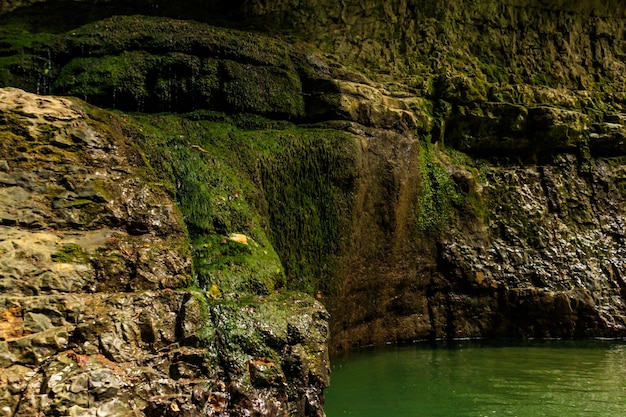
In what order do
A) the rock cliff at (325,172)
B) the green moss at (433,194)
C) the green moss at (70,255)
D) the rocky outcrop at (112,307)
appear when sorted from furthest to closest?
the green moss at (433,194) → the rock cliff at (325,172) → the green moss at (70,255) → the rocky outcrop at (112,307)

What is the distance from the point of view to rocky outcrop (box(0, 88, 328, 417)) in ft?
11.6

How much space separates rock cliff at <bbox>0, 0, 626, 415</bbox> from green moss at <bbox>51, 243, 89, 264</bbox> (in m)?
0.02

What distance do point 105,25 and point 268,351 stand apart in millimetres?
5587

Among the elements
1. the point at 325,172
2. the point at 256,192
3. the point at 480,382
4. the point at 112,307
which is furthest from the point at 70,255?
the point at 480,382

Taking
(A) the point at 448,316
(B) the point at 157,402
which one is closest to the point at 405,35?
(A) the point at 448,316

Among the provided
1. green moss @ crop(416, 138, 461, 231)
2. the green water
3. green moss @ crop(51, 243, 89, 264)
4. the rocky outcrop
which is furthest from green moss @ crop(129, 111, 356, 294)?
green moss @ crop(416, 138, 461, 231)

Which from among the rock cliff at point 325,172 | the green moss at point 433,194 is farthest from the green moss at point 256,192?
the green moss at point 433,194

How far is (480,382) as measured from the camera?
637cm

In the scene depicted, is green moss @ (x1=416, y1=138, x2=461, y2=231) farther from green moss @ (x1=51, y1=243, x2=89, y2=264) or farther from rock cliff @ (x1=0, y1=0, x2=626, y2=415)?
green moss @ (x1=51, y1=243, x2=89, y2=264)

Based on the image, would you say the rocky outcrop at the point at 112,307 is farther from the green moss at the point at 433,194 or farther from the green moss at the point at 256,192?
the green moss at the point at 433,194

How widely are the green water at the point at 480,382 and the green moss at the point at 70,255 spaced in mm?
2535

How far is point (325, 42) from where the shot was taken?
10359 millimetres

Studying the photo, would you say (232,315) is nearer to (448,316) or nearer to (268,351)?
(268,351)

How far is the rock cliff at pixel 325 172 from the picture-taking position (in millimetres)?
4504
